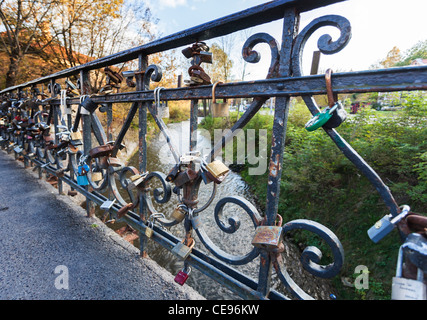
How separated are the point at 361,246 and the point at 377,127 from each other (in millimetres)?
2811

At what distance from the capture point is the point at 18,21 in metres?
10.7

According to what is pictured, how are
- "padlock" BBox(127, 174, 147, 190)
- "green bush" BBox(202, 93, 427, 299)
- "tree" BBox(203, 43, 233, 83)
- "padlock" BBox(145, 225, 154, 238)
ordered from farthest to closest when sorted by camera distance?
"tree" BBox(203, 43, 233, 83) < "green bush" BBox(202, 93, 427, 299) < "padlock" BBox(145, 225, 154, 238) < "padlock" BBox(127, 174, 147, 190)

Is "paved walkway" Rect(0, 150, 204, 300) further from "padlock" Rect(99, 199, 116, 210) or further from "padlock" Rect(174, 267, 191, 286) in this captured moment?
"padlock" Rect(99, 199, 116, 210)

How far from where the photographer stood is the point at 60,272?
1.71m

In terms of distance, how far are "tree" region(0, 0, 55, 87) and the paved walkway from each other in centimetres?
1198

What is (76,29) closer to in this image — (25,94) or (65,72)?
(25,94)

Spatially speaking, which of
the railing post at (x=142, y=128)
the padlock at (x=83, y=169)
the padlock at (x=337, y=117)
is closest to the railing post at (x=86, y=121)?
the padlock at (x=83, y=169)

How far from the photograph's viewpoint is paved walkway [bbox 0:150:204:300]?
154 centimetres

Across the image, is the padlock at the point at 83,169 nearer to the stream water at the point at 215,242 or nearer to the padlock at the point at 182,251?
the stream water at the point at 215,242

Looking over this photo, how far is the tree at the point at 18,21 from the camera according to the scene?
34.5 ft

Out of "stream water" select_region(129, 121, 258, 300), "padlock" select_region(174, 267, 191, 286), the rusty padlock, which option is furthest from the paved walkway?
"stream water" select_region(129, 121, 258, 300)
